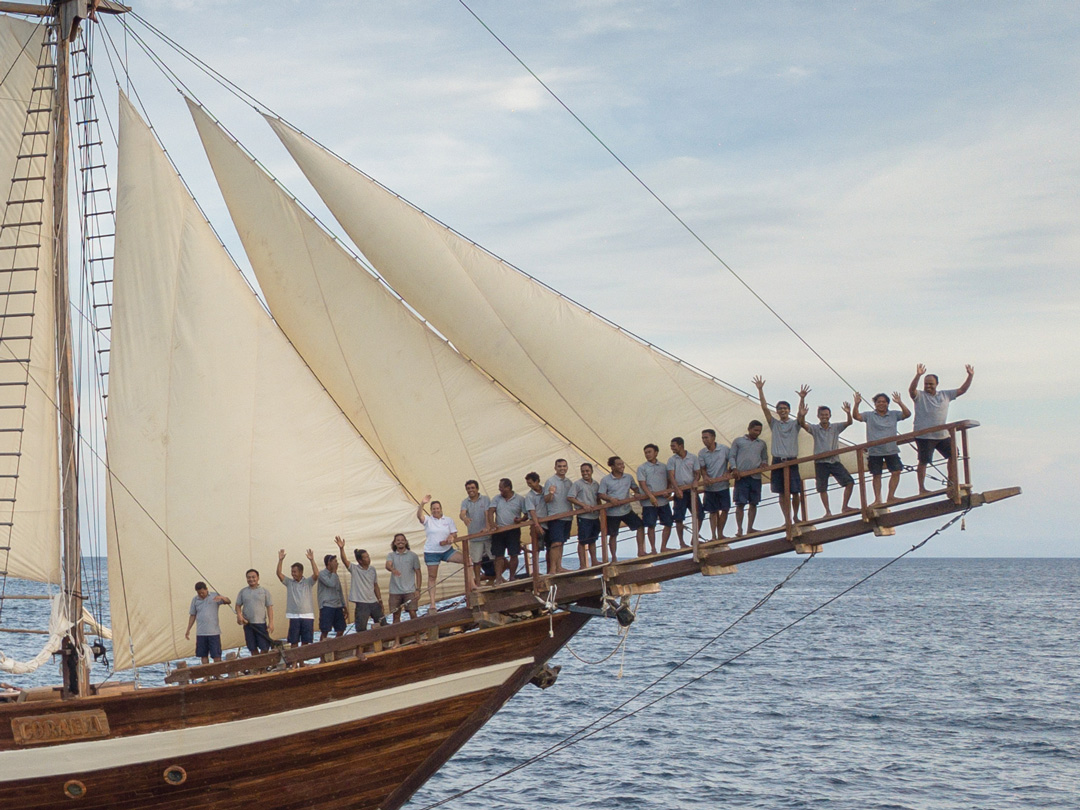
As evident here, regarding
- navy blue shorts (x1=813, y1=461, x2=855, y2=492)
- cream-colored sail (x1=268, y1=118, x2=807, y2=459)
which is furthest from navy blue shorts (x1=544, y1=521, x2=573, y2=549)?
navy blue shorts (x1=813, y1=461, x2=855, y2=492)

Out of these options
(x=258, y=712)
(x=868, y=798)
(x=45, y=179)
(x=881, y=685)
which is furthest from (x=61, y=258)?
(x=881, y=685)

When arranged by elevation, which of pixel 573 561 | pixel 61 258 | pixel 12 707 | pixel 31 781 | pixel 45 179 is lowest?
pixel 31 781

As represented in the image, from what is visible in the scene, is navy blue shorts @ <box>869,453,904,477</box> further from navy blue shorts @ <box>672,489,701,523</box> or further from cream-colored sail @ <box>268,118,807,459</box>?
navy blue shorts @ <box>672,489,701,523</box>

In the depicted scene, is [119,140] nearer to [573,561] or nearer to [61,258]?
[61,258]

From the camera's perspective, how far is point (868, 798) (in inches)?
1148

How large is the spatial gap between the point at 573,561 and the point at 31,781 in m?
8.58

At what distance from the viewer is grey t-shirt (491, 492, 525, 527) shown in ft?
56.7

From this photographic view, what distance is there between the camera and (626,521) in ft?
56.3

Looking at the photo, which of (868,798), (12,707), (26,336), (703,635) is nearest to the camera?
(12,707)

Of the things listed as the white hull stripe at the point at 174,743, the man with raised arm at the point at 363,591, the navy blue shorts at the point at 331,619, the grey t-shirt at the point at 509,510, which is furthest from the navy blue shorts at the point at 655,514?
the navy blue shorts at the point at 331,619

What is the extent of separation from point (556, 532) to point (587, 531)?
46 centimetres

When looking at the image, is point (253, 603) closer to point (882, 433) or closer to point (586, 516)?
point (586, 516)

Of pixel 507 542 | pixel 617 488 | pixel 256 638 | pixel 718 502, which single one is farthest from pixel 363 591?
pixel 718 502

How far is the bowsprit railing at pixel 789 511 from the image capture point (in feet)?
50.4
